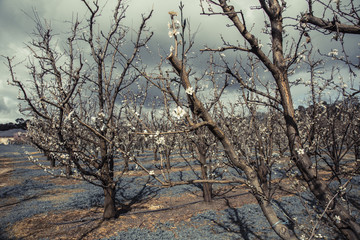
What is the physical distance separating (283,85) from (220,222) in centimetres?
634

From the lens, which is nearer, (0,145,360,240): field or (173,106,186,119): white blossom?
(173,106,186,119): white blossom

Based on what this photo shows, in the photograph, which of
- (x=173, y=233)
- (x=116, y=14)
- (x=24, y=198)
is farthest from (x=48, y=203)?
(x=116, y=14)

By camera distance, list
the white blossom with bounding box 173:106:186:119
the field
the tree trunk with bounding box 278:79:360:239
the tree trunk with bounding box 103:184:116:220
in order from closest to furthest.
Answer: the white blossom with bounding box 173:106:186:119
the tree trunk with bounding box 278:79:360:239
the field
the tree trunk with bounding box 103:184:116:220

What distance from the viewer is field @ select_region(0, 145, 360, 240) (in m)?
6.87

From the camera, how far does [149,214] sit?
8.46 metres

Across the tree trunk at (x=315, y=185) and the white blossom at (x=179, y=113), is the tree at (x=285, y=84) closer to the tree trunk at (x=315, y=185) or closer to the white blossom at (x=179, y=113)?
the tree trunk at (x=315, y=185)

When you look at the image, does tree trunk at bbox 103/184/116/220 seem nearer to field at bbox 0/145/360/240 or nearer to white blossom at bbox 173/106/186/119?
field at bbox 0/145/360/240

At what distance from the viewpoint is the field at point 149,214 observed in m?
6.87

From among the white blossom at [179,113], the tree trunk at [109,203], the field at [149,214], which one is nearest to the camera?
the white blossom at [179,113]

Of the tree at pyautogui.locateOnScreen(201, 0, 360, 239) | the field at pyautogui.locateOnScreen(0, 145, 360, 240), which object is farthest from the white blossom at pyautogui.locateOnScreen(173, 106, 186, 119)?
the field at pyautogui.locateOnScreen(0, 145, 360, 240)

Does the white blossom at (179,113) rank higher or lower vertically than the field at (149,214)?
higher

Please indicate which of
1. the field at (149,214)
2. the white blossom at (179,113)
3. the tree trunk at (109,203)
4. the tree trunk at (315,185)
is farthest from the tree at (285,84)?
the tree trunk at (109,203)

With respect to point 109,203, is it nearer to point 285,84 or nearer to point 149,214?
point 149,214

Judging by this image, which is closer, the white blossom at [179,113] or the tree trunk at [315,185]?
the white blossom at [179,113]
